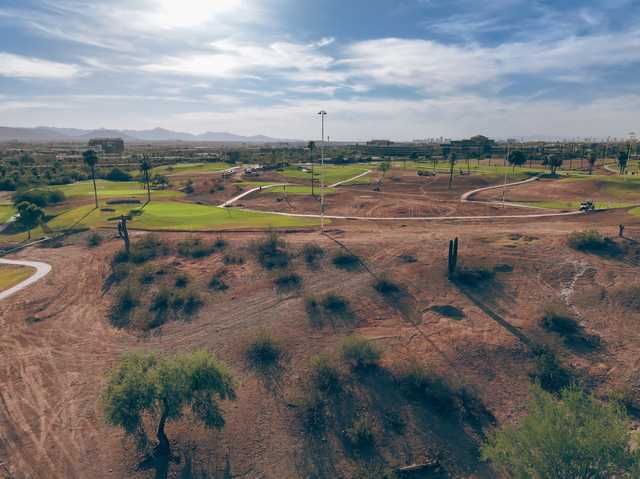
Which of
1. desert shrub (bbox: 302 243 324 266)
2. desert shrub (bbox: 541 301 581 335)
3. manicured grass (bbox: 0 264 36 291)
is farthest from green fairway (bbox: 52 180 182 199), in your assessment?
desert shrub (bbox: 541 301 581 335)

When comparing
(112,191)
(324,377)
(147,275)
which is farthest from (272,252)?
(112,191)

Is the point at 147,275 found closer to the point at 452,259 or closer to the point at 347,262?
the point at 347,262

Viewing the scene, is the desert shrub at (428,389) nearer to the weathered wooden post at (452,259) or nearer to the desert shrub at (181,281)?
the weathered wooden post at (452,259)

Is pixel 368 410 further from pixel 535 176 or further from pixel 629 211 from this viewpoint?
pixel 535 176

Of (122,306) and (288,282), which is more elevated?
(288,282)

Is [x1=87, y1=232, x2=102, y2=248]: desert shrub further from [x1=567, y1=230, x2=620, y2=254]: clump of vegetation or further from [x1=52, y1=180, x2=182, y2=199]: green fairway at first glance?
[x1=567, y1=230, x2=620, y2=254]: clump of vegetation

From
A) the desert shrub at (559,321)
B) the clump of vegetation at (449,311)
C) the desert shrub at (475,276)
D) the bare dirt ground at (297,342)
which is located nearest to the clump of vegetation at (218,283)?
the bare dirt ground at (297,342)
